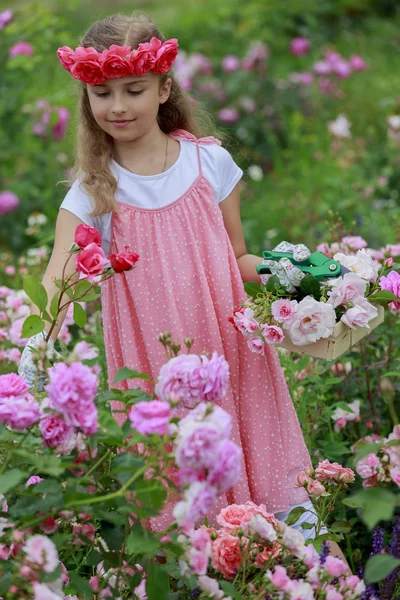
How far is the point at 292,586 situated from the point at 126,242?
3.13ft

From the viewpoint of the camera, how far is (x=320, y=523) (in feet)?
6.31

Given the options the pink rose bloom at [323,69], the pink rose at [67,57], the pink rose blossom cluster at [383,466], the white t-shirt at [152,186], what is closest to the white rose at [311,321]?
the pink rose blossom cluster at [383,466]

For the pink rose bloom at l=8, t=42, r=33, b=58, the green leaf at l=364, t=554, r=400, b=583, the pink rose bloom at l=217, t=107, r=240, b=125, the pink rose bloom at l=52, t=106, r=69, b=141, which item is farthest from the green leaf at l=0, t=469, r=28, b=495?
the pink rose bloom at l=217, t=107, r=240, b=125

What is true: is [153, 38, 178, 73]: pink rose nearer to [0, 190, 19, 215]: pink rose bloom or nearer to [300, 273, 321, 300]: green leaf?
[300, 273, 321, 300]: green leaf

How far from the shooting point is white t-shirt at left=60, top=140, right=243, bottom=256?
211 cm

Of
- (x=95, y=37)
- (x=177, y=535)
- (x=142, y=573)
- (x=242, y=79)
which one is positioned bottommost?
(x=242, y=79)

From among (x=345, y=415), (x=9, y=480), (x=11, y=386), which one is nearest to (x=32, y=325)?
(x=11, y=386)

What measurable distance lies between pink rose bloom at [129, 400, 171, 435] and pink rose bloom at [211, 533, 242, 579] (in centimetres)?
38

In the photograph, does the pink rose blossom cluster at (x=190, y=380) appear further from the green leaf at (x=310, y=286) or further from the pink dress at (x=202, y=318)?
the pink dress at (x=202, y=318)

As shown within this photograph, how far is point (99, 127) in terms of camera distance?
222 cm

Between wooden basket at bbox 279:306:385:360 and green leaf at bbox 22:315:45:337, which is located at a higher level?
green leaf at bbox 22:315:45:337

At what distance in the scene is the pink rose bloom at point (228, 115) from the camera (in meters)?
5.63

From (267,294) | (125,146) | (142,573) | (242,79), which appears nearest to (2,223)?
(242,79)

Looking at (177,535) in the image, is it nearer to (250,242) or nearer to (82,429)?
(82,429)
